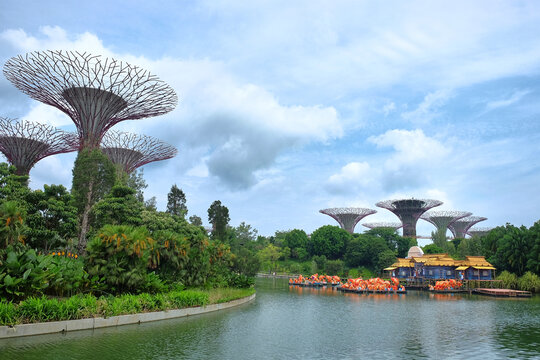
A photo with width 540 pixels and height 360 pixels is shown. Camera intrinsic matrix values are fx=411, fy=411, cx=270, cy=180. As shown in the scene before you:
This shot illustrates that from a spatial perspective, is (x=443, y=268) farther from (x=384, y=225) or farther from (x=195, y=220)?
(x=384, y=225)

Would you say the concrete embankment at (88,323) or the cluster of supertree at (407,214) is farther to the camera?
the cluster of supertree at (407,214)

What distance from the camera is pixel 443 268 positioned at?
61.4m

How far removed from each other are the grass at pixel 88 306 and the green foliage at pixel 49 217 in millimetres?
12349

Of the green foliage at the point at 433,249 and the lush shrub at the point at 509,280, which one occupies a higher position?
the green foliage at the point at 433,249

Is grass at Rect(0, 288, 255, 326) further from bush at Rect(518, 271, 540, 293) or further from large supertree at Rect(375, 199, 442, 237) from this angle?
large supertree at Rect(375, 199, 442, 237)

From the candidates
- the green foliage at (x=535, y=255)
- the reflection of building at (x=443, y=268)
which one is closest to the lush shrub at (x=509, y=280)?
the green foliage at (x=535, y=255)

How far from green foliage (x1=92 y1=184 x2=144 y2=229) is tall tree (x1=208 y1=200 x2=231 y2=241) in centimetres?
2073

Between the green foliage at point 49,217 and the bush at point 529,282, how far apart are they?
163 feet

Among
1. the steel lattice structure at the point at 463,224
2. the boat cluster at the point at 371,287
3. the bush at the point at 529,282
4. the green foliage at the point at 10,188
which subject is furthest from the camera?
the steel lattice structure at the point at 463,224

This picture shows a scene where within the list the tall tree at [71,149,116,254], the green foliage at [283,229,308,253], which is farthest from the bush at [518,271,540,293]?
the green foliage at [283,229,308,253]

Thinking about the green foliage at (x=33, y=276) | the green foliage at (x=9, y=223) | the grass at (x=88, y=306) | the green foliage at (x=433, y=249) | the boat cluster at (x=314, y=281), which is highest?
the green foliage at (x=433, y=249)

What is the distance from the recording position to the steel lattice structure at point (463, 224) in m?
118

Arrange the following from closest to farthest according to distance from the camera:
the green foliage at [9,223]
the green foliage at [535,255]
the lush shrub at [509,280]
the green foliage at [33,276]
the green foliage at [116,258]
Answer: the green foliage at [33,276]
the green foliage at [9,223]
the green foliage at [116,258]
the green foliage at [535,255]
the lush shrub at [509,280]

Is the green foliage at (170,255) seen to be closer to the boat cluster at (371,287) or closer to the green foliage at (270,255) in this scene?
the boat cluster at (371,287)
